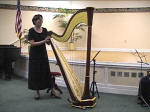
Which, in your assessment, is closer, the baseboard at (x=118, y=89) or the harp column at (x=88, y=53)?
the harp column at (x=88, y=53)

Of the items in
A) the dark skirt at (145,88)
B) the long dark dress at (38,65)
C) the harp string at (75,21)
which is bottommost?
the dark skirt at (145,88)

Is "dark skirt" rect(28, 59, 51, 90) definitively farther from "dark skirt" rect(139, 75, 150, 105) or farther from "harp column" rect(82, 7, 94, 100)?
"dark skirt" rect(139, 75, 150, 105)

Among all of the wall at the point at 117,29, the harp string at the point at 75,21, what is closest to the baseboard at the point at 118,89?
the harp string at the point at 75,21

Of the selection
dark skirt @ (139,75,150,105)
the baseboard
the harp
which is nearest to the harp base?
the harp

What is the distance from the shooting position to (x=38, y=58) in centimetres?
383

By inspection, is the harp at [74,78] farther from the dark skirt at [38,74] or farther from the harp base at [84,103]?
the dark skirt at [38,74]

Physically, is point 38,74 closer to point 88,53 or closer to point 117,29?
point 88,53

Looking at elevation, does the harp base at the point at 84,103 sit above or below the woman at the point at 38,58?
below

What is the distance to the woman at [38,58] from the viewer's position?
3705 millimetres

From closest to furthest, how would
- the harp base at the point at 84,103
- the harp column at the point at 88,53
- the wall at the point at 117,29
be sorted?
the harp column at the point at 88,53 → the harp base at the point at 84,103 → the wall at the point at 117,29

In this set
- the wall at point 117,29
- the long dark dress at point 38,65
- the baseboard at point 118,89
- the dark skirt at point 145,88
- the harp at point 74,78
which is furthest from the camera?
the wall at point 117,29

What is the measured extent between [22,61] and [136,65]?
3.31 m

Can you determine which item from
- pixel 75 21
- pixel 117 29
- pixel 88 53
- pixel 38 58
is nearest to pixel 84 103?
pixel 88 53

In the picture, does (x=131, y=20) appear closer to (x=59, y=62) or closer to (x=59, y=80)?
(x=59, y=80)
